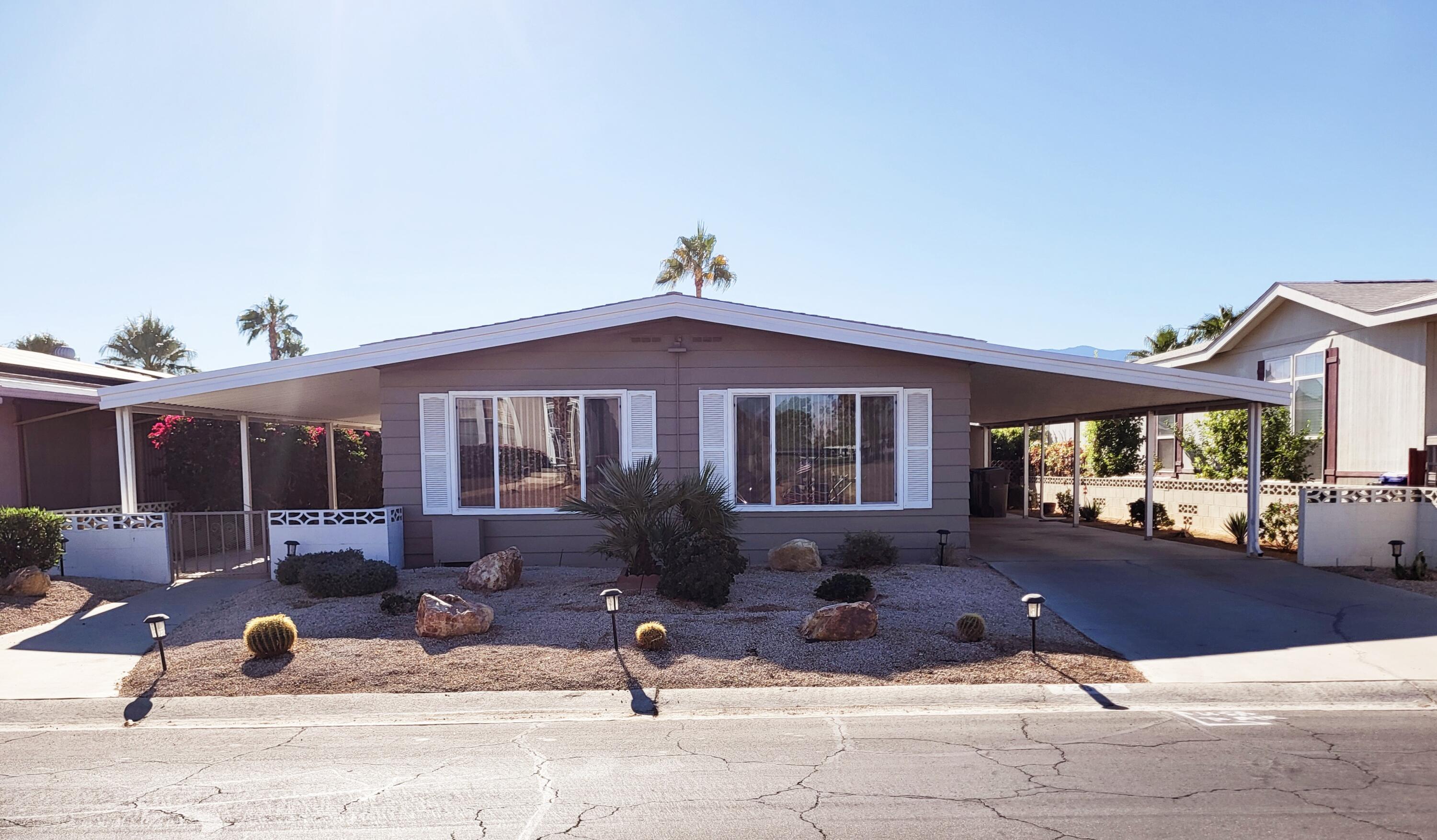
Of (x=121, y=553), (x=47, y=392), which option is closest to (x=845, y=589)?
(x=121, y=553)

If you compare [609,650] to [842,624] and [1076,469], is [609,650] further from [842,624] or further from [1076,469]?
[1076,469]

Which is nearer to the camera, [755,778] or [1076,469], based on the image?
[755,778]

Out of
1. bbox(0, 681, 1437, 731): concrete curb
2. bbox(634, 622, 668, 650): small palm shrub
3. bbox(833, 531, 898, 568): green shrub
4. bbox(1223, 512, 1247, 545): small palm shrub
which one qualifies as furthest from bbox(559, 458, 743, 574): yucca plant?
bbox(1223, 512, 1247, 545): small palm shrub

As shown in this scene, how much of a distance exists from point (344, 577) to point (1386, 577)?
12.6 meters

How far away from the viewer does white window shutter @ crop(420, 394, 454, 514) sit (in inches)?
434

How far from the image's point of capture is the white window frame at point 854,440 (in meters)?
11.0

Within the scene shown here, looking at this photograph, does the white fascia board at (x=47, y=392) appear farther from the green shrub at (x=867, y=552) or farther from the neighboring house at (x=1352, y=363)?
the neighboring house at (x=1352, y=363)

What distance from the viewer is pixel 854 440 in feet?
36.7

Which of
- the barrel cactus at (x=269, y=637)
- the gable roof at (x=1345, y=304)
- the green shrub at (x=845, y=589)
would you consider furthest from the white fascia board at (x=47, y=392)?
the gable roof at (x=1345, y=304)

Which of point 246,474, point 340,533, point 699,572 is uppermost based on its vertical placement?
point 246,474

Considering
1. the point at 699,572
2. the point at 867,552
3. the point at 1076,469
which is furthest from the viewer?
the point at 1076,469

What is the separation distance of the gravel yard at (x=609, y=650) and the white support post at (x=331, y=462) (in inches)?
311

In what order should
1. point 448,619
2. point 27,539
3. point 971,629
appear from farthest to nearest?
point 27,539
point 448,619
point 971,629

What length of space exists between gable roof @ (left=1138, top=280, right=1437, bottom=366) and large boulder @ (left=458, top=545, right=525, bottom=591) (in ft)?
27.8
